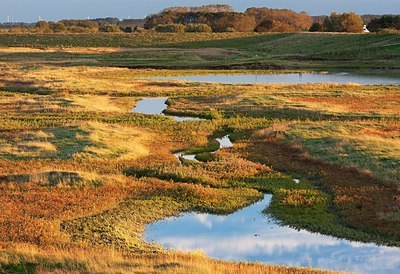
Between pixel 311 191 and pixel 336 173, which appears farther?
pixel 336 173

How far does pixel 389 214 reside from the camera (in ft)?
73.0

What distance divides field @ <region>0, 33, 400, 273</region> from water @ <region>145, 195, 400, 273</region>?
2.01 feet

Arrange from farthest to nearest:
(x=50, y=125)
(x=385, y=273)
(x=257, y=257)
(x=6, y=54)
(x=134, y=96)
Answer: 1. (x=6, y=54)
2. (x=134, y=96)
3. (x=50, y=125)
4. (x=257, y=257)
5. (x=385, y=273)

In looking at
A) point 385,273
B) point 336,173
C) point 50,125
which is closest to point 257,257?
point 385,273

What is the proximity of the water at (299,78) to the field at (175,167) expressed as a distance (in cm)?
1023

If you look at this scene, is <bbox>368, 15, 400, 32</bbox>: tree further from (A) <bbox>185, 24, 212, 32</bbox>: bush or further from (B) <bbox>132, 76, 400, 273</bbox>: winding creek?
(B) <bbox>132, 76, 400, 273</bbox>: winding creek

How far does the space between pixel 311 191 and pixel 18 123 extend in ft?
73.4

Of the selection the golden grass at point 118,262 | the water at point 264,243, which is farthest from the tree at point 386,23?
the golden grass at point 118,262

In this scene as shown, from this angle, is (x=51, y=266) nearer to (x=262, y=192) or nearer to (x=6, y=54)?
(x=262, y=192)

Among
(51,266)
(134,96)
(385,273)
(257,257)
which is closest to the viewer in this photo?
(51,266)

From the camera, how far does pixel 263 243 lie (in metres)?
20.7

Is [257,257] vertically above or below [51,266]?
below

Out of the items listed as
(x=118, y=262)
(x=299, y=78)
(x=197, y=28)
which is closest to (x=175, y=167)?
(x=118, y=262)

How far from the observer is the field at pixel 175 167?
19.3 metres
